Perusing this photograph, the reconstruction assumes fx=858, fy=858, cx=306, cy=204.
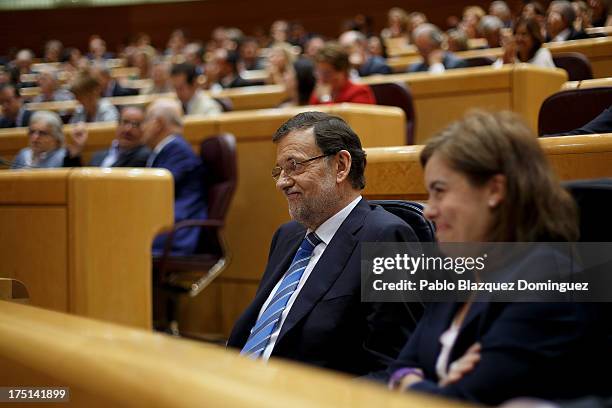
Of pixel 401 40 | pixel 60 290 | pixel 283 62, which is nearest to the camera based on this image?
pixel 60 290

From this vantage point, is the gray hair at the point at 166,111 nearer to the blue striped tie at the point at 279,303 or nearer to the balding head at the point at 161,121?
the balding head at the point at 161,121

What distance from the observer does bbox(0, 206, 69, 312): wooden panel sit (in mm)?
2553

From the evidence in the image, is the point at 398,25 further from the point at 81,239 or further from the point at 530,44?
the point at 81,239

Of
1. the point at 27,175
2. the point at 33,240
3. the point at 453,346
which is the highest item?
the point at 453,346

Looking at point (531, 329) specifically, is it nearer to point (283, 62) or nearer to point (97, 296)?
point (97, 296)

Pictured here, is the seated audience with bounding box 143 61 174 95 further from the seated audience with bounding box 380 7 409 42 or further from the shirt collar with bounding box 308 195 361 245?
the shirt collar with bounding box 308 195 361 245

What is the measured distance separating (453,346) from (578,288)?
0.17 metres

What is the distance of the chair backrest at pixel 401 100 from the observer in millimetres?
3578

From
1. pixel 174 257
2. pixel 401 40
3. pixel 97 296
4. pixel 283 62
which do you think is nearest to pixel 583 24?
pixel 174 257

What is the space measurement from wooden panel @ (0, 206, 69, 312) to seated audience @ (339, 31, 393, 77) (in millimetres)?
2787

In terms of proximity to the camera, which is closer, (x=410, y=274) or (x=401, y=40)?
(x=410, y=274)

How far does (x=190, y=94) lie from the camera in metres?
4.59

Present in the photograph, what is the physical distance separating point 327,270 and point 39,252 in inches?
53.7

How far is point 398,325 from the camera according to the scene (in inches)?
54.9
